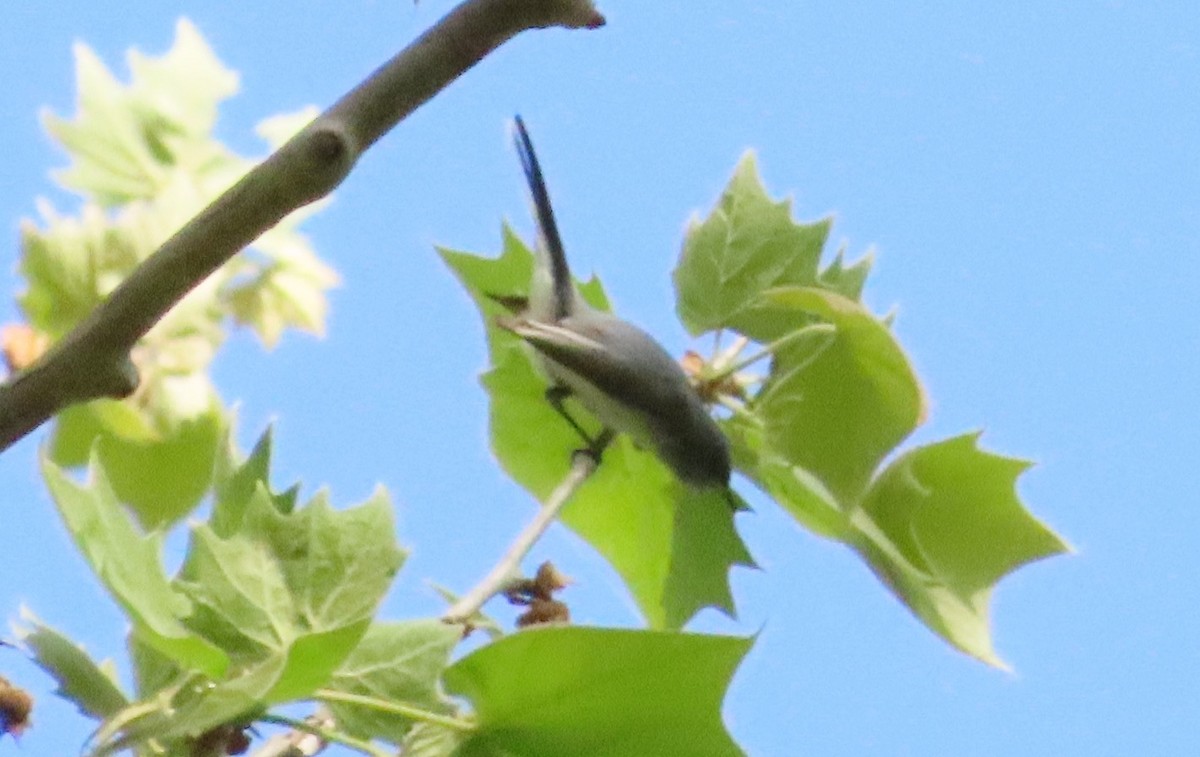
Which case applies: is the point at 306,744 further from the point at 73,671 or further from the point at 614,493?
the point at 614,493

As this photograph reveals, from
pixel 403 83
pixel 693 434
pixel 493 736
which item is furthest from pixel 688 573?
pixel 403 83

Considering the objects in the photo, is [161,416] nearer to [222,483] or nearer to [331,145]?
[222,483]

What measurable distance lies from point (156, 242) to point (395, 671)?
39 cm

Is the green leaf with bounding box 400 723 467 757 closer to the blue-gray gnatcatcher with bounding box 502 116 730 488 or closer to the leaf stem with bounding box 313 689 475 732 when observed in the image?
the leaf stem with bounding box 313 689 475 732

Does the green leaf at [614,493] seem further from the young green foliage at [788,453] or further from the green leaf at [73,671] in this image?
the green leaf at [73,671]

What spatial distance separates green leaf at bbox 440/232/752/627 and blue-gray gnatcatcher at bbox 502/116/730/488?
1.7 inches

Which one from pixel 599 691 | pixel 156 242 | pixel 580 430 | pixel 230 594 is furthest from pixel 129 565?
pixel 156 242

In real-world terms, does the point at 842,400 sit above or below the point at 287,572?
above

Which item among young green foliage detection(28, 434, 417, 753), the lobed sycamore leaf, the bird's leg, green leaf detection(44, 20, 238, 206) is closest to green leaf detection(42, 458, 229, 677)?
young green foliage detection(28, 434, 417, 753)

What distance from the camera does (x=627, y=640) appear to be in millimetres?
400

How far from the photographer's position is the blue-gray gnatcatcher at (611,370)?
54cm

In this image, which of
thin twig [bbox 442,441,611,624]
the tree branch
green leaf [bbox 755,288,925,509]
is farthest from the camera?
green leaf [bbox 755,288,925,509]

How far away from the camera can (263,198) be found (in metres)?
0.35

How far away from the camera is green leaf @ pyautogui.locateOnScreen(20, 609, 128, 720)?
1.40 feet
